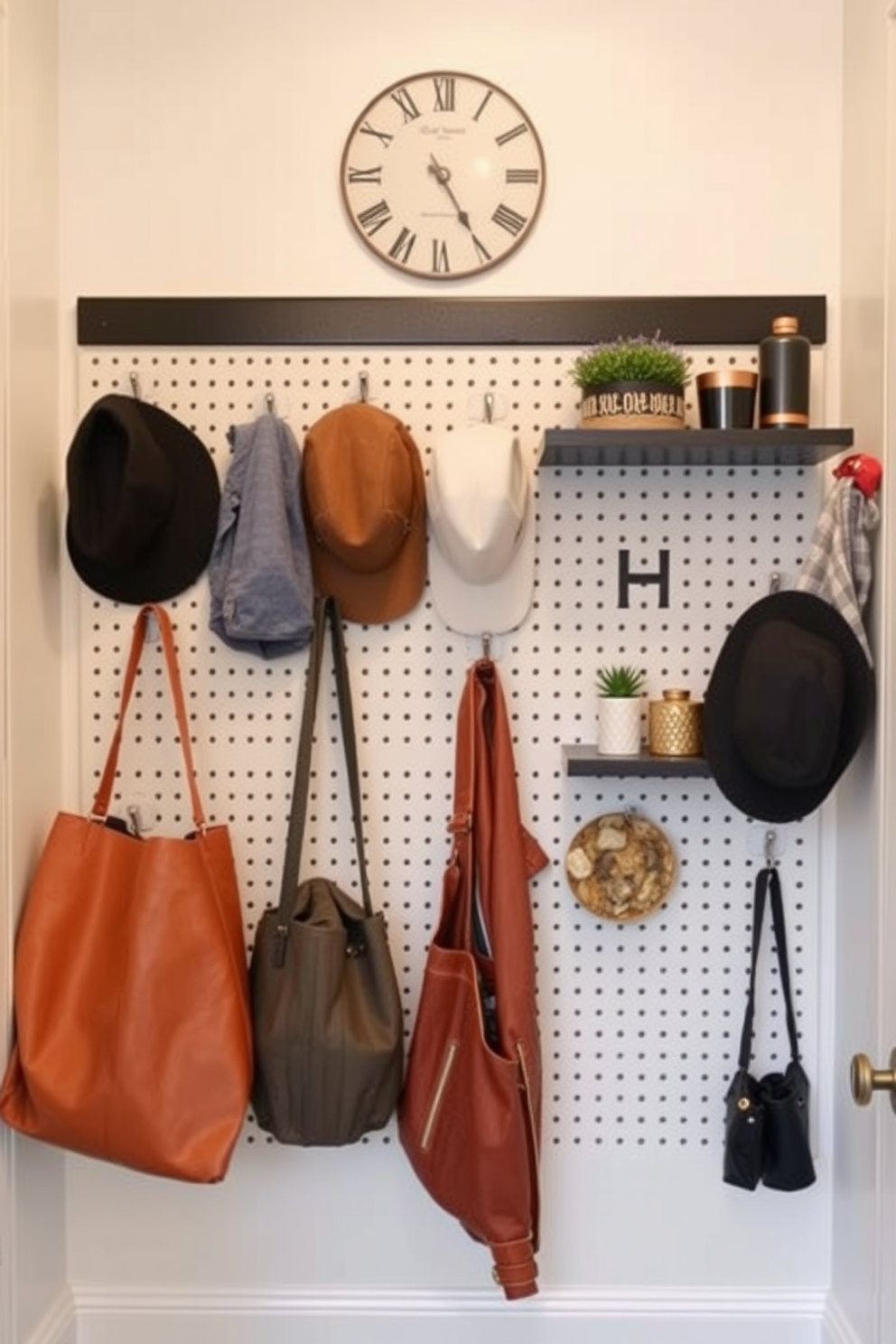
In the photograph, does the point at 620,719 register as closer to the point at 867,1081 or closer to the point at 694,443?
the point at 694,443

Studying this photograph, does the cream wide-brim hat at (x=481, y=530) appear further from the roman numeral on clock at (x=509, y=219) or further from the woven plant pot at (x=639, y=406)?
the roman numeral on clock at (x=509, y=219)

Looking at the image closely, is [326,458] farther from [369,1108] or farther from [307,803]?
[369,1108]

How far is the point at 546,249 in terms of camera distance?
1795mm

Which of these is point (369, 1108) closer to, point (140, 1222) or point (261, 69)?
point (140, 1222)

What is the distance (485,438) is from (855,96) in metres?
0.72

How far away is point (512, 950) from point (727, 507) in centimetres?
73

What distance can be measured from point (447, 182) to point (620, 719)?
0.84 metres

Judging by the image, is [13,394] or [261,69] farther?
[261,69]

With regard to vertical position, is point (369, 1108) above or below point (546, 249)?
below

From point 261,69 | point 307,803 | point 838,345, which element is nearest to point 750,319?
point 838,345

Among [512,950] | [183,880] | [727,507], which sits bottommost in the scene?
[512,950]

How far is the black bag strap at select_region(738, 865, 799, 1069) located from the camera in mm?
1786

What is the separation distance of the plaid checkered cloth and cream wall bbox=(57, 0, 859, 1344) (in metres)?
0.24

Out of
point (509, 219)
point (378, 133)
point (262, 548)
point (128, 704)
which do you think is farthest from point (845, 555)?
point (128, 704)
